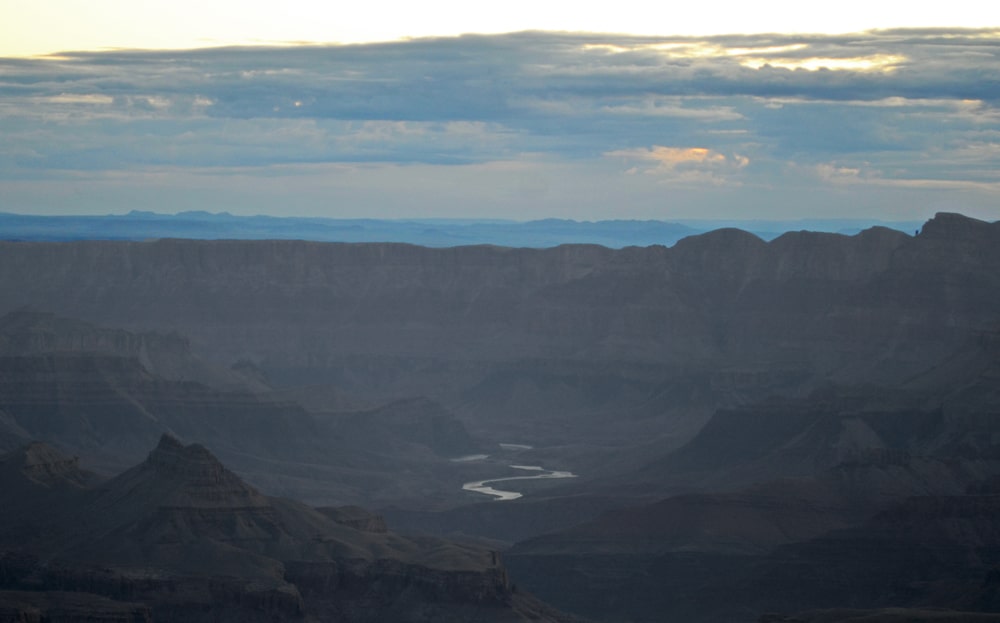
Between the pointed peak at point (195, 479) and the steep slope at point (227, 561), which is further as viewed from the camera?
the pointed peak at point (195, 479)

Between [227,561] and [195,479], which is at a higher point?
[195,479]

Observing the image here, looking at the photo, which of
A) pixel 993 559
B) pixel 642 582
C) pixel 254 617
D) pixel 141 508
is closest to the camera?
pixel 254 617

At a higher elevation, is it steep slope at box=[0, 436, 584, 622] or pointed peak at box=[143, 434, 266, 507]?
pointed peak at box=[143, 434, 266, 507]

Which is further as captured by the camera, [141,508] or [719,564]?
[719,564]

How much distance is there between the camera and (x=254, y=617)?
118688mm

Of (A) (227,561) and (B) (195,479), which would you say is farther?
(B) (195,479)

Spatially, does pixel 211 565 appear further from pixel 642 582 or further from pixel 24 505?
pixel 642 582

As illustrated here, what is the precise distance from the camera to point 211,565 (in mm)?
124188

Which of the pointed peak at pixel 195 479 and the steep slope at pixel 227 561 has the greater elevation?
the pointed peak at pixel 195 479

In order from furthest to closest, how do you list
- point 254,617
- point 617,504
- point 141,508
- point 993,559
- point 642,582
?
point 617,504
point 642,582
point 993,559
point 141,508
point 254,617

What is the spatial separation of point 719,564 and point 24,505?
43071 mm

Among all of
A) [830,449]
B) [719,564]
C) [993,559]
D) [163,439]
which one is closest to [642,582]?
[719,564]

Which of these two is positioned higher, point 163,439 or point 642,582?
point 163,439

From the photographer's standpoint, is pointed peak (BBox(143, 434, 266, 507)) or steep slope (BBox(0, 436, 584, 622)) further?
pointed peak (BBox(143, 434, 266, 507))
